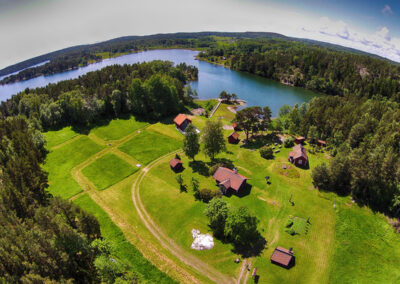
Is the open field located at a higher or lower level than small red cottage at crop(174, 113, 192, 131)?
lower

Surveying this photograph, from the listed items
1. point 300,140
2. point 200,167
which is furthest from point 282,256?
point 300,140

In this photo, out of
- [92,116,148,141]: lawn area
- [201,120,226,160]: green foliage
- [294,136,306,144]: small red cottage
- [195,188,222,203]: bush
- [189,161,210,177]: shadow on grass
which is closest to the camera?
[195,188,222,203]: bush

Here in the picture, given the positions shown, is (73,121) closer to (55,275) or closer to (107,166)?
(107,166)

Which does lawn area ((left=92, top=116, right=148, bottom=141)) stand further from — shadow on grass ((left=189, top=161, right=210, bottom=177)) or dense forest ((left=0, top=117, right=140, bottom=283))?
dense forest ((left=0, top=117, right=140, bottom=283))

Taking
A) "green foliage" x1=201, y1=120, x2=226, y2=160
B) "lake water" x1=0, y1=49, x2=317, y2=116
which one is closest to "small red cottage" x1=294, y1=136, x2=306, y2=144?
"green foliage" x1=201, y1=120, x2=226, y2=160

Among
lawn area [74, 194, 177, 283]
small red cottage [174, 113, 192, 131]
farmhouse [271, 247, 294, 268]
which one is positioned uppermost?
small red cottage [174, 113, 192, 131]

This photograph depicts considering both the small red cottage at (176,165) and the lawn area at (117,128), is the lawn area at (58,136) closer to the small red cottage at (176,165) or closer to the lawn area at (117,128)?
the lawn area at (117,128)

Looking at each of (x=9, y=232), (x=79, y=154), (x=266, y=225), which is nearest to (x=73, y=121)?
(x=79, y=154)

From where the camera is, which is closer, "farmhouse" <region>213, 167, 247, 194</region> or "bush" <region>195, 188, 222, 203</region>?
"bush" <region>195, 188, 222, 203</region>
